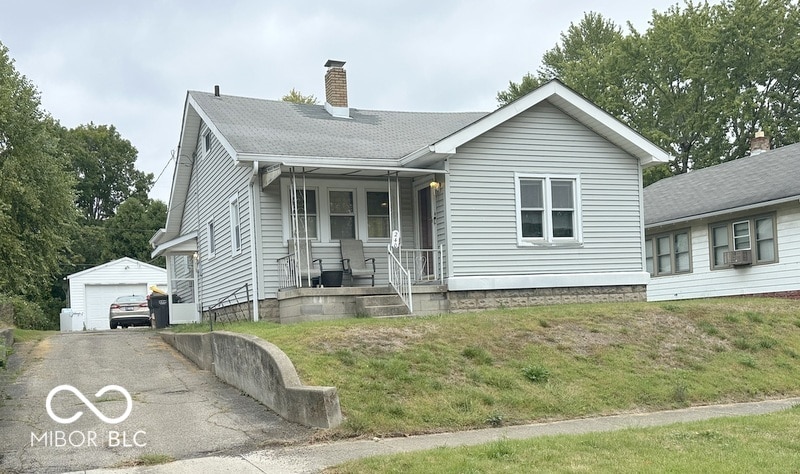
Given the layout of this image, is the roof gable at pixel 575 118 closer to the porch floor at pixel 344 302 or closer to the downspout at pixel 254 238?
the porch floor at pixel 344 302

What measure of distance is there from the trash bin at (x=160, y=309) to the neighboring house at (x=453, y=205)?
6.48 m

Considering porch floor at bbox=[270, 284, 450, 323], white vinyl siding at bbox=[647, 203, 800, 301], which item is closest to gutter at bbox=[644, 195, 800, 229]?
white vinyl siding at bbox=[647, 203, 800, 301]

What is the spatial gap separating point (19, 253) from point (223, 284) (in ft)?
15.0

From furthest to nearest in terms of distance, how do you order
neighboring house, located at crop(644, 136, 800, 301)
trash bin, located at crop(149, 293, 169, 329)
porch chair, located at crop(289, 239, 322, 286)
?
trash bin, located at crop(149, 293, 169, 329) < neighboring house, located at crop(644, 136, 800, 301) < porch chair, located at crop(289, 239, 322, 286)

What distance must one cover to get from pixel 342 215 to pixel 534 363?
693 centimetres

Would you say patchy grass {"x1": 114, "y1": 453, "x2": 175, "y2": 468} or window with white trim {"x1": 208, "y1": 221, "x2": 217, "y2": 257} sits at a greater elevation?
window with white trim {"x1": 208, "y1": 221, "x2": 217, "y2": 257}

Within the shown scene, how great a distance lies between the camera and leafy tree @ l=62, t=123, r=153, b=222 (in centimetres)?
5634

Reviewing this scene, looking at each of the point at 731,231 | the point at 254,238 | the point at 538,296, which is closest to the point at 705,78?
the point at 731,231

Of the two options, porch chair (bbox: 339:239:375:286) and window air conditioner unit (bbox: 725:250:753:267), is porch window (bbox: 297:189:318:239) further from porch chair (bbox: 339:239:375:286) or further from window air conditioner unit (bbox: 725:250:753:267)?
window air conditioner unit (bbox: 725:250:753:267)

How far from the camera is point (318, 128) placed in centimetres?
1859

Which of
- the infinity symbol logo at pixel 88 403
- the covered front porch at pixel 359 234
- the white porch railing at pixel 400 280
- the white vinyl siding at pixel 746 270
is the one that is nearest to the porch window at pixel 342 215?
the covered front porch at pixel 359 234

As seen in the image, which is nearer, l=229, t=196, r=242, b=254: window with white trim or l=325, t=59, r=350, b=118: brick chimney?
l=229, t=196, r=242, b=254: window with white trim

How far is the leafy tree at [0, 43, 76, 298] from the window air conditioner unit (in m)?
17.5

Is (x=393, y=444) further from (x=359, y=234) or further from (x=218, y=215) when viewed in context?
(x=218, y=215)
